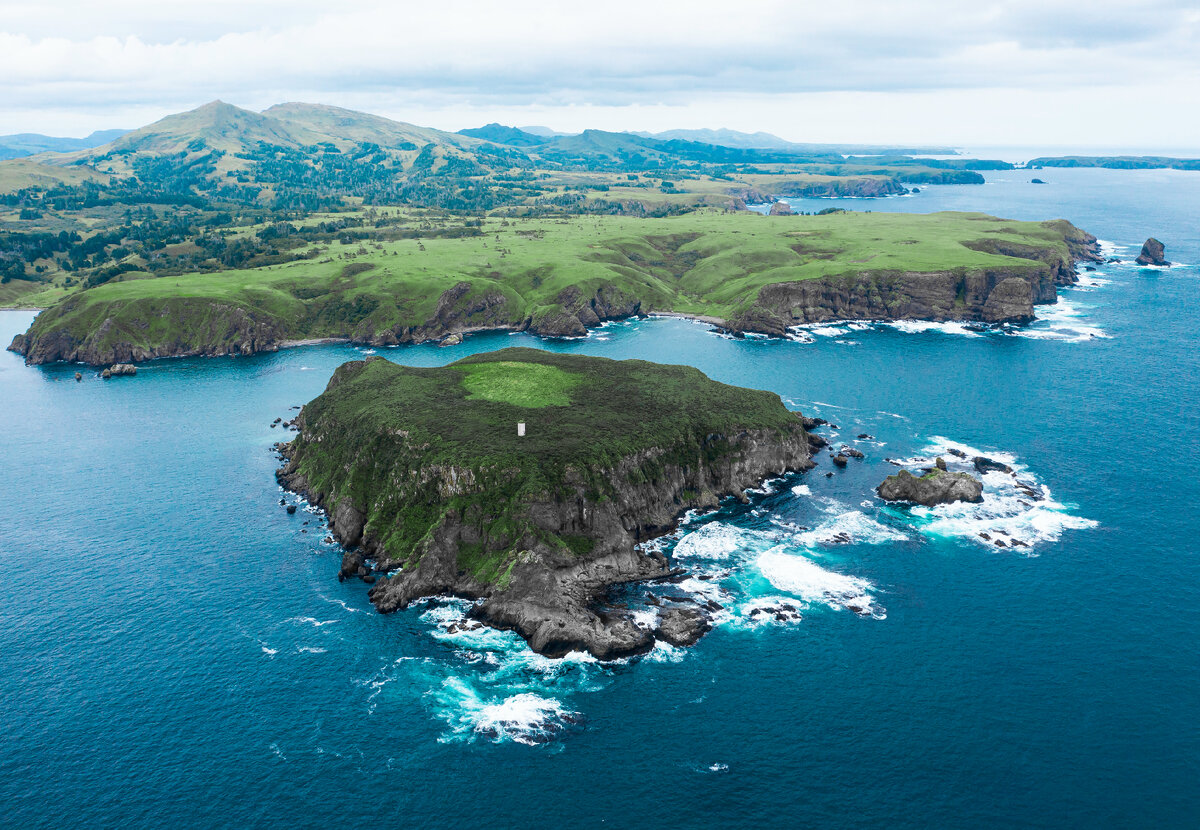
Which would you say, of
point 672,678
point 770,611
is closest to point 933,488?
point 770,611

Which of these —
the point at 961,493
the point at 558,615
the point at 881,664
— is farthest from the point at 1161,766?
the point at 558,615

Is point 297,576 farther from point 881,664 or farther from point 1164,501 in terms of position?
point 1164,501

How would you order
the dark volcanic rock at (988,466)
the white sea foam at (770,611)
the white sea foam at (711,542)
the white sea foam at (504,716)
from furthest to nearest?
1. the dark volcanic rock at (988,466)
2. the white sea foam at (711,542)
3. the white sea foam at (770,611)
4. the white sea foam at (504,716)

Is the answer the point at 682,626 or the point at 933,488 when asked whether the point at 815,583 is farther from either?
the point at 933,488

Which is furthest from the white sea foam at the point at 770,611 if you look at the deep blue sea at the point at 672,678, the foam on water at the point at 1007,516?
the foam on water at the point at 1007,516

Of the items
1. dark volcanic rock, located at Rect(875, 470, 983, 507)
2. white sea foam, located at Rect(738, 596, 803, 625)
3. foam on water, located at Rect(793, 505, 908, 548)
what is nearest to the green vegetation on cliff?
foam on water, located at Rect(793, 505, 908, 548)

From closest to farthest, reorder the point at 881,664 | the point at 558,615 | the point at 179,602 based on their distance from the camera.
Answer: the point at 881,664, the point at 558,615, the point at 179,602

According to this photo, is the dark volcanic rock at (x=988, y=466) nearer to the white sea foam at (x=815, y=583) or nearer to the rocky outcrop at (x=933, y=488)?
the rocky outcrop at (x=933, y=488)
